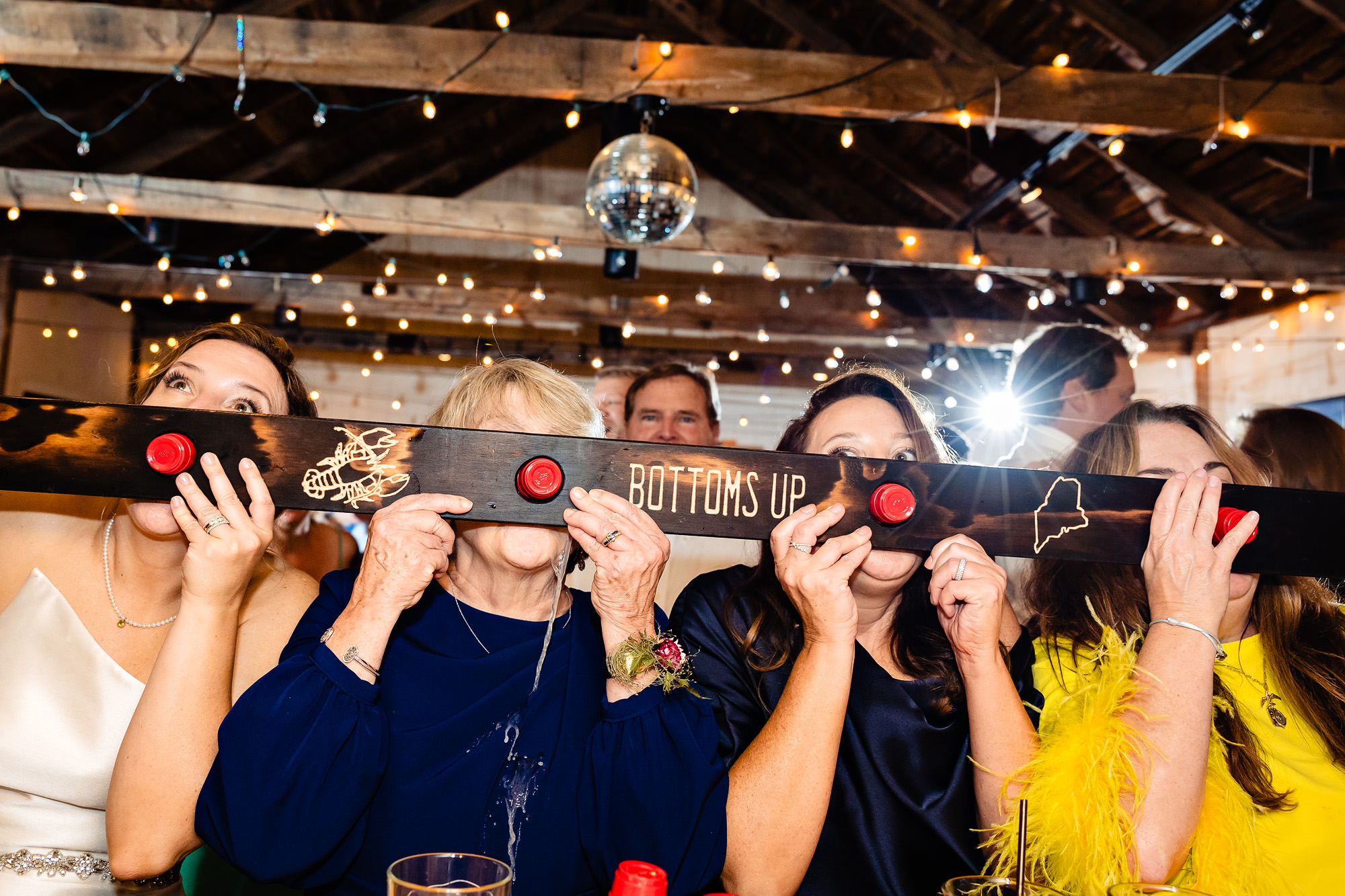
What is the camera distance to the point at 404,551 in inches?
45.8

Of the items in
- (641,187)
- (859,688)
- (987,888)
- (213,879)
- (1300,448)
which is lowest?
(213,879)

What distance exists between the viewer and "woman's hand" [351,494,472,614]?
116cm

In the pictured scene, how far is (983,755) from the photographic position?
1.28 m

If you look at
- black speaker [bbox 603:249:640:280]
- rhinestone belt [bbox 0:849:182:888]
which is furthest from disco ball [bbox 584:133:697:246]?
black speaker [bbox 603:249:640:280]

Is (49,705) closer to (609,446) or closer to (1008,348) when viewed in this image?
(609,446)

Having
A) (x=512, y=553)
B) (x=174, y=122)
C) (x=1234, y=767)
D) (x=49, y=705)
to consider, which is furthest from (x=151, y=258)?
(x=1234, y=767)

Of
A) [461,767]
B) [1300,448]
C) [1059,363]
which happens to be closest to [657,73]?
[1059,363]

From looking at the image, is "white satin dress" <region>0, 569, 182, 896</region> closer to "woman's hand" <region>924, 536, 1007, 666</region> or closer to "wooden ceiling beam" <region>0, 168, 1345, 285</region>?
"woman's hand" <region>924, 536, 1007, 666</region>

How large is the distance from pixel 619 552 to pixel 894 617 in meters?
0.60

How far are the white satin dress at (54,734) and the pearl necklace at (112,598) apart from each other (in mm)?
53

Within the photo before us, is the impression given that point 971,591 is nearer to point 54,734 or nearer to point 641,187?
point 54,734

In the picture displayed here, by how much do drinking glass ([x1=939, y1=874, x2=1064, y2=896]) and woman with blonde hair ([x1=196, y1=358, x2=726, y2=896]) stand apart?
35 cm

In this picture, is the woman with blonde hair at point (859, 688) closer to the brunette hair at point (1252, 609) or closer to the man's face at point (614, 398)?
the brunette hair at point (1252, 609)

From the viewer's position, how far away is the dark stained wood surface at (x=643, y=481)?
117 centimetres
